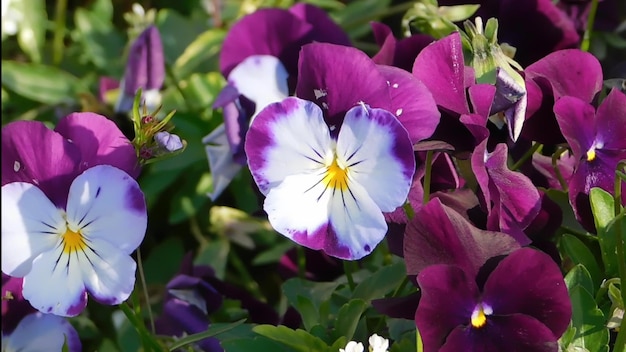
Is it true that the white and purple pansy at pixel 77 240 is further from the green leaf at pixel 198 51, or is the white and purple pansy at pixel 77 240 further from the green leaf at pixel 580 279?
the green leaf at pixel 198 51

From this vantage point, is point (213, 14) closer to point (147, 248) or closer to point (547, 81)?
point (147, 248)

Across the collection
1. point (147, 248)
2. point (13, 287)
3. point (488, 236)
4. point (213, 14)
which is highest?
point (488, 236)

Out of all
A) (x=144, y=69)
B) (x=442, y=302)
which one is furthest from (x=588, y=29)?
(x=144, y=69)

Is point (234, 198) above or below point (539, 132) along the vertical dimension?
below

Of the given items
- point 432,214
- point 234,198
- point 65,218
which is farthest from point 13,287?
point 234,198

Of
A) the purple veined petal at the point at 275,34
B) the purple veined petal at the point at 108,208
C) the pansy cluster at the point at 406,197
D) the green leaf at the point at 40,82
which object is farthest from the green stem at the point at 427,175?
the green leaf at the point at 40,82

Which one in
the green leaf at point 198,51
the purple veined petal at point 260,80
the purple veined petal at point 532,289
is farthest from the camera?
the green leaf at point 198,51
